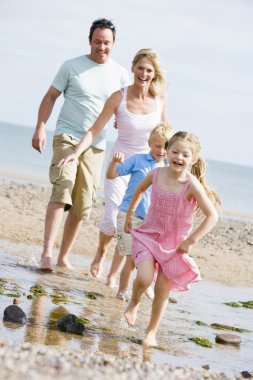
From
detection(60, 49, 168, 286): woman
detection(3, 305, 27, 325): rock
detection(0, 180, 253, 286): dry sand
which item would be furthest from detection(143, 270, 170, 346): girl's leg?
detection(0, 180, 253, 286): dry sand

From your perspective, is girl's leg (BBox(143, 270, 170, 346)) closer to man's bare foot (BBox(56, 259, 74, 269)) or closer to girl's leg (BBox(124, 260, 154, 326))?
girl's leg (BBox(124, 260, 154, 326))

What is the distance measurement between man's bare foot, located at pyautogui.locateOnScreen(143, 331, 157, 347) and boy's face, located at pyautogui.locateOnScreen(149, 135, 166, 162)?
1.79 m

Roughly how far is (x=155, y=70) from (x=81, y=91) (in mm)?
1213

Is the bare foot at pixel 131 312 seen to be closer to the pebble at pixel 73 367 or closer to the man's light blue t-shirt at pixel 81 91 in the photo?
the pebble at pixel 73 367

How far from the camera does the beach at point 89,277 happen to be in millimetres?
4473

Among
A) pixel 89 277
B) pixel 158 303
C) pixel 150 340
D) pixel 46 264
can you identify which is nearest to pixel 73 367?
pixel 150 340

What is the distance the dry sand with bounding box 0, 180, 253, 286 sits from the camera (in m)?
11.6

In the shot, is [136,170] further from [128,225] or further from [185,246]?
[185,246]

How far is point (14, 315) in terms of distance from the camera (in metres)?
6.29

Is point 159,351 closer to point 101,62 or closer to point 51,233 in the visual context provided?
point 51,233

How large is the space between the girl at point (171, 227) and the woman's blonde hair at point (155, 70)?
1.48 metres

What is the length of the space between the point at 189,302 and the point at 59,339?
289 cm

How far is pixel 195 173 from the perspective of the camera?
7.02 meters

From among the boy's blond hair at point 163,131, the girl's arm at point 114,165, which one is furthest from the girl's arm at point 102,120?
the boy's blond hair at point 163,131
